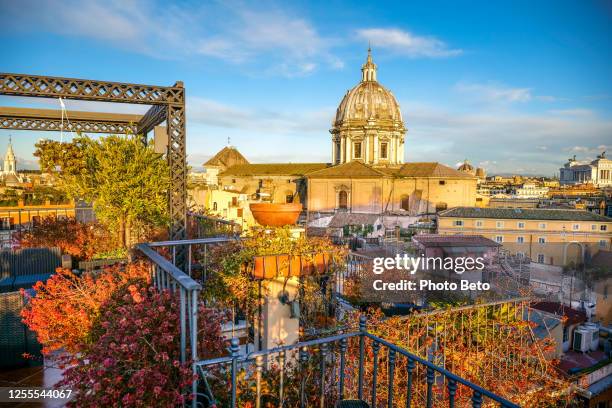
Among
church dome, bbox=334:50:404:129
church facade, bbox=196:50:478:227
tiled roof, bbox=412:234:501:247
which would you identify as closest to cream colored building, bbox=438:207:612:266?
church facade, bbox=196:50:478:227

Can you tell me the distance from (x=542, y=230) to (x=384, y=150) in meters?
18.3

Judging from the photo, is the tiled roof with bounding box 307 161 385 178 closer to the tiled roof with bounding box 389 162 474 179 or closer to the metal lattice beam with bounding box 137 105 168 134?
the tiled roof with bounding box 389 162 474 179

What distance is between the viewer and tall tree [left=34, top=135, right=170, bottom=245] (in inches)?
327

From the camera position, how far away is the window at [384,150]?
4562cm

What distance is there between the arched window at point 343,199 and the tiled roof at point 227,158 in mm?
21017

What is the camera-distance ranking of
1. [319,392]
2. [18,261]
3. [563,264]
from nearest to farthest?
1. [319,392]
2. [18,261]
3. [563,264]

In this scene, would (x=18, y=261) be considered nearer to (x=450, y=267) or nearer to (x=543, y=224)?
(x=450, y=267)

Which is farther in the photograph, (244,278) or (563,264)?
(563,264)

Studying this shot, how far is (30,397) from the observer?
383 cm

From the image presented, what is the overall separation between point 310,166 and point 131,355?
45.8 metres

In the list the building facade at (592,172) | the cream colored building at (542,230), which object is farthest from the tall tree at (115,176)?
the building facade at (592,172)

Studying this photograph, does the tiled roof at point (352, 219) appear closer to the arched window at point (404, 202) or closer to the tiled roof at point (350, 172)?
the tiled roof at point (350, 172)

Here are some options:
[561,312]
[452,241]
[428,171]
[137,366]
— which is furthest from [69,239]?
[428,171]

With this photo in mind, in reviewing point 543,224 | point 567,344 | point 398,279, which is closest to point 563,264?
point 543,224
